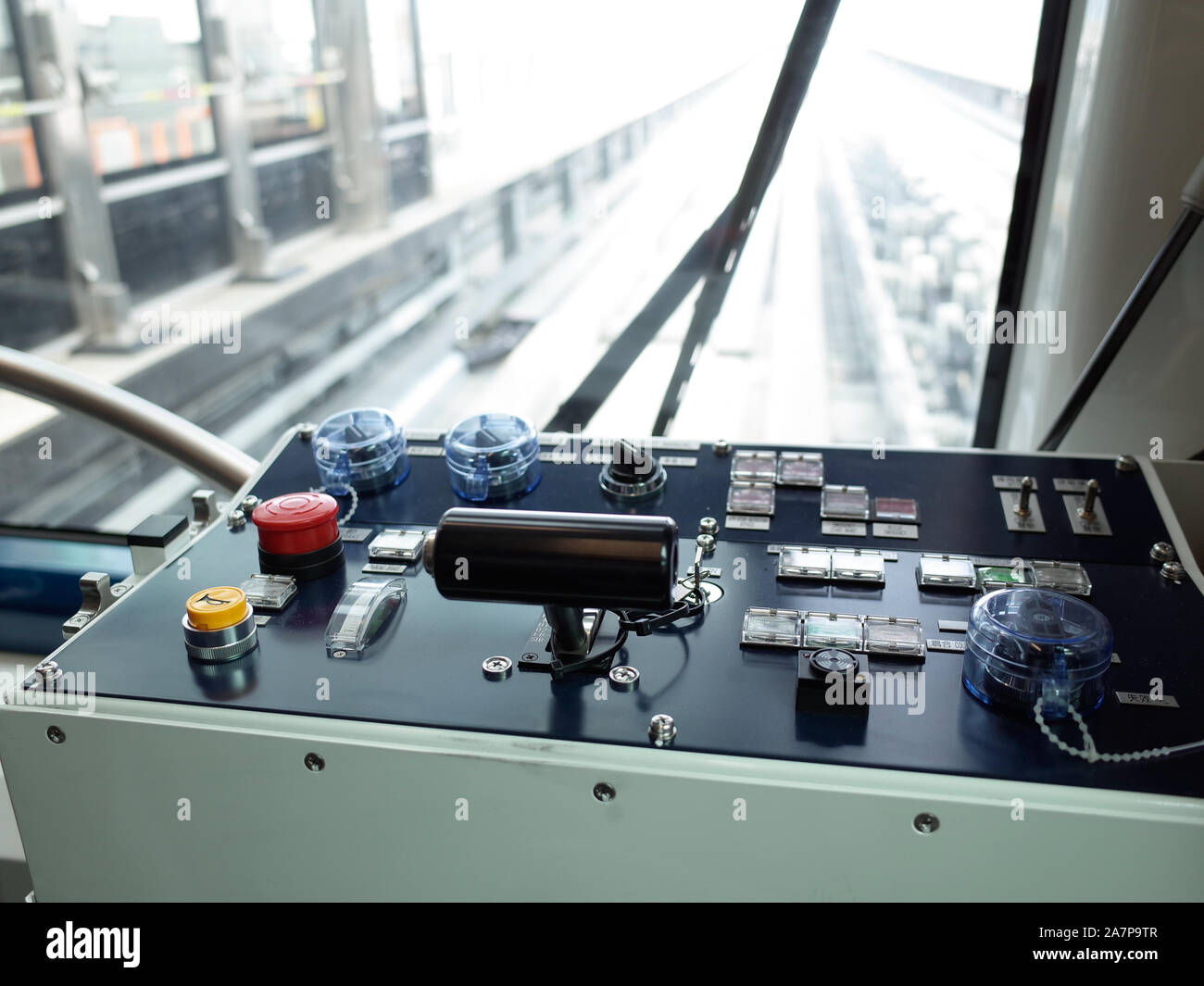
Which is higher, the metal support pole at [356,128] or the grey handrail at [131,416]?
the metal support pole at [356,128]

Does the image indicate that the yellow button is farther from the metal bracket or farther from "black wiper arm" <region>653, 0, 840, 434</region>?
"black wiper arm" <region>653, 0, 840, 434</region>

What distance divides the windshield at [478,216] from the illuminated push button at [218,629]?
1.50 feet

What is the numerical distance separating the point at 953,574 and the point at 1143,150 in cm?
79

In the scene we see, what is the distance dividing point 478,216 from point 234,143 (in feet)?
3.23

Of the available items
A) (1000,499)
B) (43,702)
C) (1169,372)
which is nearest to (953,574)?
(1000,499)

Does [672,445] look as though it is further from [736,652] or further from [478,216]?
[478,216]

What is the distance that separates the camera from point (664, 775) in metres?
0.70

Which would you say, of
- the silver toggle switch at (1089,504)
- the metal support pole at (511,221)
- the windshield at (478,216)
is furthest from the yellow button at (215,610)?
the metal support pole at (511,221)

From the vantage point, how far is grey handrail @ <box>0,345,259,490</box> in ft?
4.28

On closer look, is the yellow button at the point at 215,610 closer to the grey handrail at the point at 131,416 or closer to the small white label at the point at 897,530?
the grey handrail at the point at 131,416

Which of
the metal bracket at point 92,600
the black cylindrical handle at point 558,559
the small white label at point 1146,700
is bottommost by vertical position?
the metal bracket at point 92,600

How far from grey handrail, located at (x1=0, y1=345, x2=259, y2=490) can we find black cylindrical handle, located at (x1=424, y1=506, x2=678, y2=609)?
0.64m

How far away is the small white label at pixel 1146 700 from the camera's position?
741 millimetres

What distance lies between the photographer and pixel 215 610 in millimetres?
833
